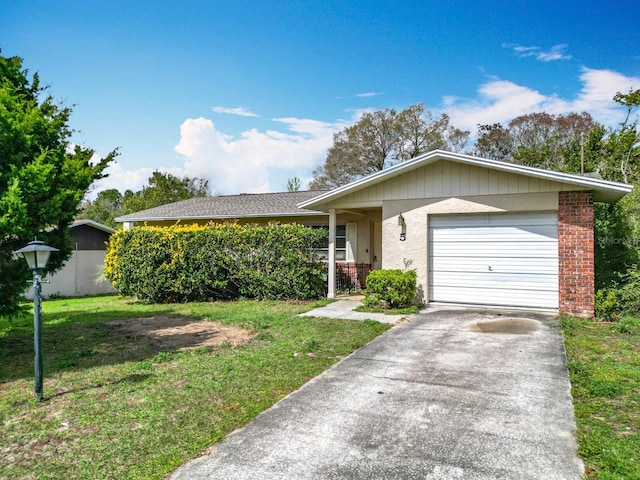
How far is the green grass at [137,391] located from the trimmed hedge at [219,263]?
3.32 meters

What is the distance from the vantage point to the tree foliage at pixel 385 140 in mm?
34281

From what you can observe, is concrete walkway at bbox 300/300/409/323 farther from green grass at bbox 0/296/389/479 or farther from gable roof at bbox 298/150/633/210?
gable roof at bbox 298/150/633/210

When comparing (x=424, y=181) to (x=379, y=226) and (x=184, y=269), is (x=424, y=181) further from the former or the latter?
(x=184, y=269)

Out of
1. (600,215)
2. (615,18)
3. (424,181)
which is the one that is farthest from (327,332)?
(615,18)

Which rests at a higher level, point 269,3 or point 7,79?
point 269,3

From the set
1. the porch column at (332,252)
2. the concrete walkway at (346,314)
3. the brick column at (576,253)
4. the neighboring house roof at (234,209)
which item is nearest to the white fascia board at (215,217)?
the neighboring house roof at (234,209)

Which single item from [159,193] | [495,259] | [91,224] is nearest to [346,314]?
[495,259]

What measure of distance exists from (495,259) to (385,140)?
26.6m

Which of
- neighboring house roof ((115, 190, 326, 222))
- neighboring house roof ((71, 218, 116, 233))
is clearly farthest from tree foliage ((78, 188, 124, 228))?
neighboring house roof ((115, 190, 326, 222))

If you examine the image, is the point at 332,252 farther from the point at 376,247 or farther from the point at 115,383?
the point at 115,383

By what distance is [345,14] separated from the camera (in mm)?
13242

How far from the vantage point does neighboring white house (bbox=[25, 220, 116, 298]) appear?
1706 cm

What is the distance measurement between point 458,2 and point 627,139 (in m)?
13.3

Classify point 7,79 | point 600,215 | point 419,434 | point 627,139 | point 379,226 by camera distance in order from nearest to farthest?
point 419,434 → point 7,79 → point 600,215 → point 379,226 → point 627,139
